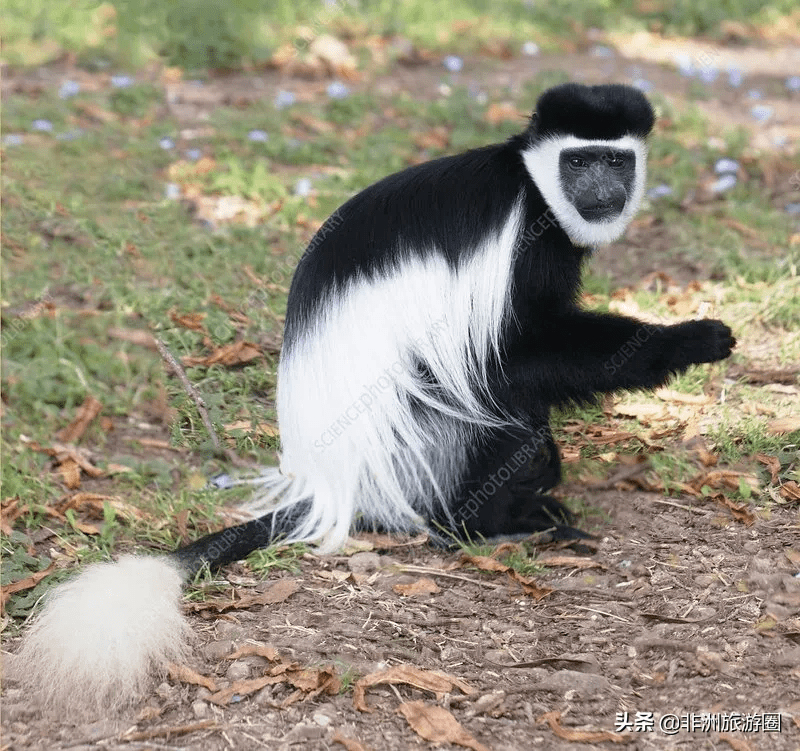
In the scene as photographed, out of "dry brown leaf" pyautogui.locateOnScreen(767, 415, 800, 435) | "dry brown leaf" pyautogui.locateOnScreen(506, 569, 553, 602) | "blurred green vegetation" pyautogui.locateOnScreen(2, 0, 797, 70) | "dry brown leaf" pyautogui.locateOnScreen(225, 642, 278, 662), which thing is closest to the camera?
"dry brown leaf" pyautogui.locateOnScreen(225, 642, 278, 662)

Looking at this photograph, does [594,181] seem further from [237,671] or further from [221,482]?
[237,671]

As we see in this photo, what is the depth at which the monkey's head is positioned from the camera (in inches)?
121

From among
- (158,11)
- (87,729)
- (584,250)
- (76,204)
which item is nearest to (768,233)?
(584,250)

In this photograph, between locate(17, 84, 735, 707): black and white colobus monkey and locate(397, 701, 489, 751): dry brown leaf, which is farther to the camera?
locate(17, 84, 735, 707): black and white colobus monkey

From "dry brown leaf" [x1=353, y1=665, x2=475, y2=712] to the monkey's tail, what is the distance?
1.55 feet

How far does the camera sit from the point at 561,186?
310cm

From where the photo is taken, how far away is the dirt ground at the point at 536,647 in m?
2.21

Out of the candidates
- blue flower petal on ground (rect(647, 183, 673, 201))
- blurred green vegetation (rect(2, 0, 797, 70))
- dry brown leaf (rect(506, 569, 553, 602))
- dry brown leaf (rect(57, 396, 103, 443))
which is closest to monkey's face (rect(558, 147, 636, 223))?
dry brown leaf (rect(506, 569, 553, 602))

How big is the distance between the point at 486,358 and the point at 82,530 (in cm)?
135

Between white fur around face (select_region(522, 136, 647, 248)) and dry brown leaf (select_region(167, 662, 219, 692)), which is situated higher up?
white fur around face (select_region(522, 136, 647, 248))

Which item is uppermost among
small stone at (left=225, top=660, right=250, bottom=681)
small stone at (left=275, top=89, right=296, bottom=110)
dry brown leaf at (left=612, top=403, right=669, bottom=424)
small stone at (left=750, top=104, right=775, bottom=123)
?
small stone at (left=275, top=89, right=296, bottom=110)

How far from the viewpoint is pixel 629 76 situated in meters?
7.40

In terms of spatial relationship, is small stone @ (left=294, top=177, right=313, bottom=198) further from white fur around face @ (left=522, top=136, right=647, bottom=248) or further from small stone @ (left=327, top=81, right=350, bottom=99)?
white fur around face @ (left=522, top=136, right=647, bottom=248)

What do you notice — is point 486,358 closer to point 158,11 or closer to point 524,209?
point 524,209
